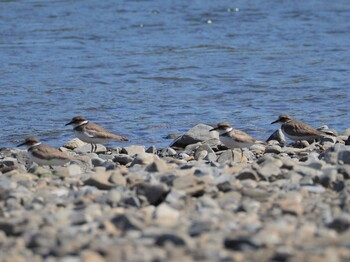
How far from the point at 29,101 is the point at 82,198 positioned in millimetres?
10331

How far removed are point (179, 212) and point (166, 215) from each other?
31cm

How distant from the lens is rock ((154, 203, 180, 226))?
774cm

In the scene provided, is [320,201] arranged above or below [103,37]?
above

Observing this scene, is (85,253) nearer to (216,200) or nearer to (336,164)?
(216,200)

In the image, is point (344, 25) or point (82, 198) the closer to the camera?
point (82, 198)

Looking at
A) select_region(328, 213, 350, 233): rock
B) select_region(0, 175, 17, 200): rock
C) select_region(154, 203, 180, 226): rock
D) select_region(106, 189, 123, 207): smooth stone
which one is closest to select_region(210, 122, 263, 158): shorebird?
select_region(0, 175, 17, 200): rock

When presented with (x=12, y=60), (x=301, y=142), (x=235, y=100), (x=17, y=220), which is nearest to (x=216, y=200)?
(x=17, y=220)

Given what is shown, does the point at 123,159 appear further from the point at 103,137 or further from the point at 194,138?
the point at 194,138

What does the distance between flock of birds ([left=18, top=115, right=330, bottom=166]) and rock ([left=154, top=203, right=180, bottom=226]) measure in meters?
4.02

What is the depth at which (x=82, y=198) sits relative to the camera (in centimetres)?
889

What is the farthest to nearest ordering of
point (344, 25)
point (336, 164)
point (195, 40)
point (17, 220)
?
point (344, 25), point (195, 40), point (336, 164), point (17, 220)

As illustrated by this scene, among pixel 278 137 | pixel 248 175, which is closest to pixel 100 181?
pixel 248 175

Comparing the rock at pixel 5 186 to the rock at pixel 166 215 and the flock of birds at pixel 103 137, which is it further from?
the flock of birds at pixel 103 137

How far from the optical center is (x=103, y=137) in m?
14.0
